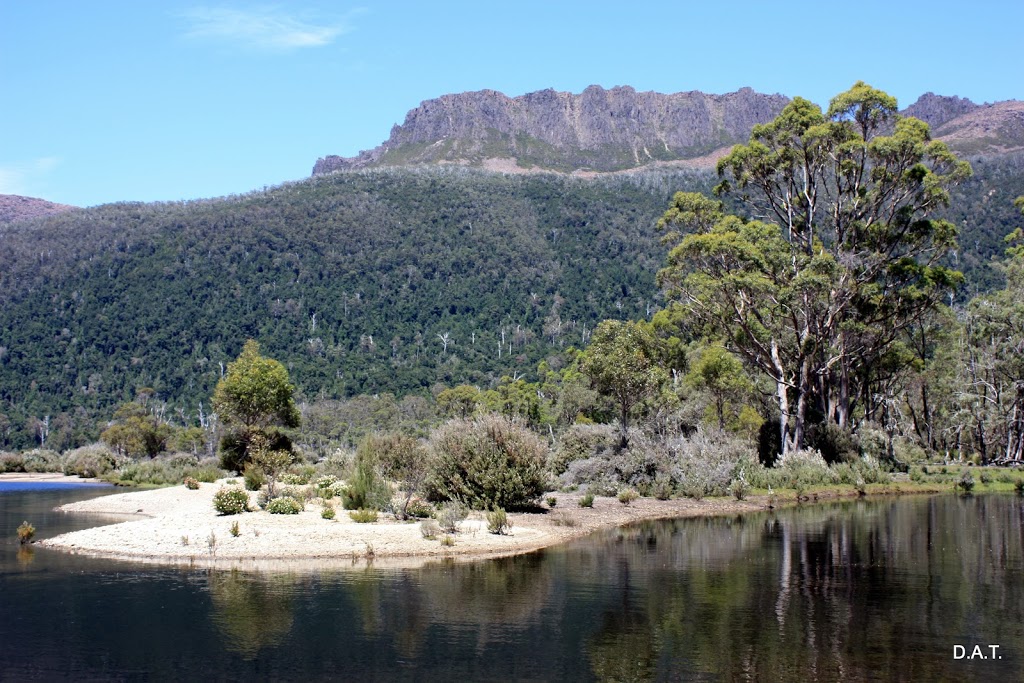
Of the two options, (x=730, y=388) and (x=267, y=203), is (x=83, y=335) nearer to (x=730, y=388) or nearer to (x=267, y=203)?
(x=267, y=203)

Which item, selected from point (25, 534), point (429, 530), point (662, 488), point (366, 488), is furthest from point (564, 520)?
point (25, 534)

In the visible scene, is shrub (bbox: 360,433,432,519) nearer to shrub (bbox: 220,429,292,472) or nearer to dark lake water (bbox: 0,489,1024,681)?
dark lake water (bbox: 0,489,1024,681)

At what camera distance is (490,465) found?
1268 inches

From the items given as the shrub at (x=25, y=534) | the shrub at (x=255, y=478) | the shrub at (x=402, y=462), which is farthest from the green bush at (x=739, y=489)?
the shrub at (x=25, y=534)

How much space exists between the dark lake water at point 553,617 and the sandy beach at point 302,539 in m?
1.27

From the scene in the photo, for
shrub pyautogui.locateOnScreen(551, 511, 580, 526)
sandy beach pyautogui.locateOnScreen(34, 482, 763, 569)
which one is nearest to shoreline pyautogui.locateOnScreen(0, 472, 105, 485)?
sandy beach pyautogui.locateOnScreen(34, 482, 763, 569)

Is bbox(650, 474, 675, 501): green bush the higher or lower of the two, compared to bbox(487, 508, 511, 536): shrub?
lower

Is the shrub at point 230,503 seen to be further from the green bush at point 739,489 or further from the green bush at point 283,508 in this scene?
the green bush at point 739,489

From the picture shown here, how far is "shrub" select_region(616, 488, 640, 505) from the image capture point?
124ft

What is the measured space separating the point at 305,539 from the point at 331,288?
11693 cm

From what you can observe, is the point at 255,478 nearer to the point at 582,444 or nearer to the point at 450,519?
the point at 450,519

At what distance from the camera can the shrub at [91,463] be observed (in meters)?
71.7

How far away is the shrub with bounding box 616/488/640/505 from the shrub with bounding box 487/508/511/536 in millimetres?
10352

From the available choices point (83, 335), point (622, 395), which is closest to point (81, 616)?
point (622, 395)
